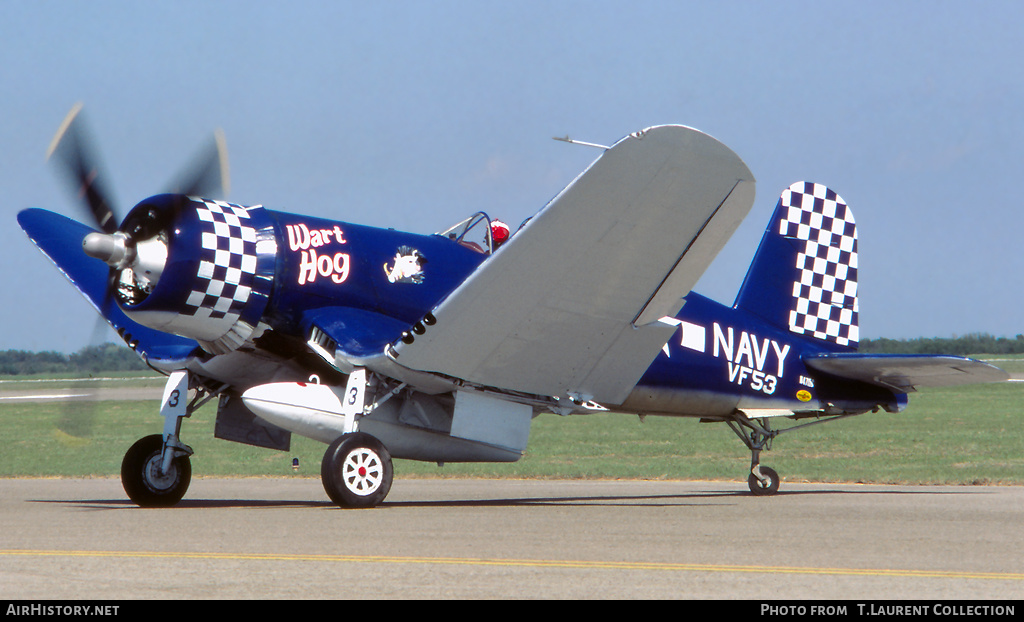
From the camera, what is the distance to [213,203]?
10508 mm

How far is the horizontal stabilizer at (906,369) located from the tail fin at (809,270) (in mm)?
567

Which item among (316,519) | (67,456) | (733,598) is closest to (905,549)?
(733,598)

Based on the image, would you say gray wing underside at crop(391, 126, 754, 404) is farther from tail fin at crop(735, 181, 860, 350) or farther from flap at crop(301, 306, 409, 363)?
tail fin at crop(735, 181, 860, 350)

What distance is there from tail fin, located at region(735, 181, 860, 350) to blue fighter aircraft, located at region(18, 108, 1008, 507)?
160cm

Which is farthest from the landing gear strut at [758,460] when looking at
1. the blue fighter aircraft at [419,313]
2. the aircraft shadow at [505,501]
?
the blue fighter aircraft at [419,313]

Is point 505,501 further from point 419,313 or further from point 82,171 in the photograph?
point 82,171

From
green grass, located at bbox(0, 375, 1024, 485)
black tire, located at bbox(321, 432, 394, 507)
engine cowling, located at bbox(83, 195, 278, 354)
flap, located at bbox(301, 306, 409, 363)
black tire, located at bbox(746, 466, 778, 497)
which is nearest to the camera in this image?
black tire, located at bbox(321, 432, 394, 507)

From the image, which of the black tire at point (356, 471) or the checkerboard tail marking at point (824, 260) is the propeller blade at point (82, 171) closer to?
the black tire at point (356, 471)

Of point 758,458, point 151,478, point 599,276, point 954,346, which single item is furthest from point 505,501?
point 954,346

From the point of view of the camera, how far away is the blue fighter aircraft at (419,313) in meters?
9.30

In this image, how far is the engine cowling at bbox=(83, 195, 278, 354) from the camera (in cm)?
1013

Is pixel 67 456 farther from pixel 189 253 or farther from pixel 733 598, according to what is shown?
pixel 733 598

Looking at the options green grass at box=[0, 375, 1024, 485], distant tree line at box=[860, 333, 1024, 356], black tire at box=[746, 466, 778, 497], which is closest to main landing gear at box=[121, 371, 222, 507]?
green grass at box=[0, 375, 1024, 485]

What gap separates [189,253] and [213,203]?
25.7 inches
